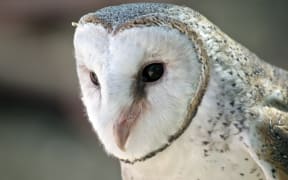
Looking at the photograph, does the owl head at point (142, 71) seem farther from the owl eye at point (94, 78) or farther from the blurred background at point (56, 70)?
the blurred background at point (56, 70)

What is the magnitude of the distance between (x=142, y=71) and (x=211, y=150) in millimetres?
196

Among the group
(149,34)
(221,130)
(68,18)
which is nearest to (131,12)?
(149,34)

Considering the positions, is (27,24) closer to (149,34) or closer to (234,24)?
(234,24)

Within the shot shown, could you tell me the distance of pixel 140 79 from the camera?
3.76ft

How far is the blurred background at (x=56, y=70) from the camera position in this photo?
2.96 metres

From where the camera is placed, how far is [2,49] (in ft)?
10.1

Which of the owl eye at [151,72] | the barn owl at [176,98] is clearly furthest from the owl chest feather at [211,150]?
the owl eye at [151,72]

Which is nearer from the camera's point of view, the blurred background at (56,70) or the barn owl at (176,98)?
the barn owl at (176,98)

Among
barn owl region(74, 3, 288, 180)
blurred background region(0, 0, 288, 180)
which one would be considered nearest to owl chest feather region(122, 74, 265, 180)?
barn owl region(74, 3, 288, 180)

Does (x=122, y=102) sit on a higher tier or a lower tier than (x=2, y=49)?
higher

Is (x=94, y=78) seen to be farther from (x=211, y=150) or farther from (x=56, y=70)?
(x=56, y=70)

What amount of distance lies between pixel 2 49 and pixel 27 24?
7.1 inches

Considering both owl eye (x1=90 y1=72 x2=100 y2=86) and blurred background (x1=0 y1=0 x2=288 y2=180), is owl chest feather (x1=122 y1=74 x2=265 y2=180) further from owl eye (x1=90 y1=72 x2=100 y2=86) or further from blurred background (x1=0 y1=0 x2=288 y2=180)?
blurred background (x1=0 y1=0 x2=288 y2=180)

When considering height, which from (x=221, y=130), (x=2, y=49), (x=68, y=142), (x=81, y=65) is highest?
(x=81, y=65)
